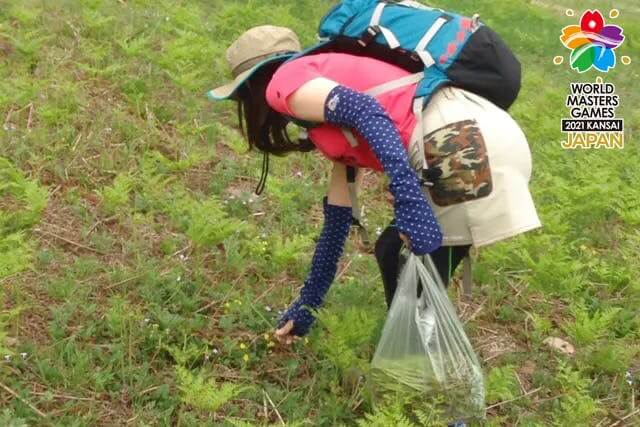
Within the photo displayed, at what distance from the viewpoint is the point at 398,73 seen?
2867mm

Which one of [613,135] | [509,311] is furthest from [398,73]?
[613,135]

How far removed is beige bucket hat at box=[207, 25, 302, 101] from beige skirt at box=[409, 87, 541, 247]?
2.37 ft

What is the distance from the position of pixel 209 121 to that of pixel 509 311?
10.9 ft

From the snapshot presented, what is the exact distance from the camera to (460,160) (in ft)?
9.18

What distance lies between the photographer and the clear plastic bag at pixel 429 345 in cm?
315

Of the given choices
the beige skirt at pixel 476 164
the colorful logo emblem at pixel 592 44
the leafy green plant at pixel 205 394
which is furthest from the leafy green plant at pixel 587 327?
the colorful logo emblem at pixel 592 44

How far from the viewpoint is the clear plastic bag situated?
3146 mm

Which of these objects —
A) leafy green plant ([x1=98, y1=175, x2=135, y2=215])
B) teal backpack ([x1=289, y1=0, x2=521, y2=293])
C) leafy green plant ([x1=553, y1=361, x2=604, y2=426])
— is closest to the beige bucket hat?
teal backpack ([x1=289, y1=0, x2=521, y2=293])

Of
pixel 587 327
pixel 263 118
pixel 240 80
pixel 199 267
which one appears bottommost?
pixel 199 267

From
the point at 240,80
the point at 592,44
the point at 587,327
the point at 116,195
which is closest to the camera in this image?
the point at 240,80

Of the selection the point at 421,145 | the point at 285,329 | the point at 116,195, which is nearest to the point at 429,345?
the point at 421,145

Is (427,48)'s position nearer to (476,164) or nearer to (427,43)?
(427,43)

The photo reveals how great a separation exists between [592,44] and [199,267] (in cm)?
1098

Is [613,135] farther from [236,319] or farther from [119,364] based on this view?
[119,364]
